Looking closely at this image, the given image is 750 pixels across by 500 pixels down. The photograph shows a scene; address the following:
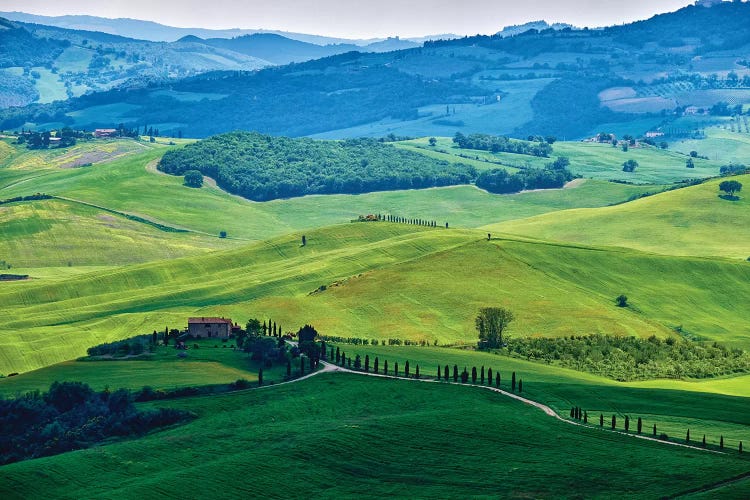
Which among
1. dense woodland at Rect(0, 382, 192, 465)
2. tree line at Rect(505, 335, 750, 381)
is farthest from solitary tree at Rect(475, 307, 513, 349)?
dense woodland at Rect(0, 382, 192, 465)

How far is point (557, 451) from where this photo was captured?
113m

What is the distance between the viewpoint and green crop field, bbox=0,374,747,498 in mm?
105375

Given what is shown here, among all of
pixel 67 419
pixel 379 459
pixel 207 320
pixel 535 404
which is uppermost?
pixel 207 320

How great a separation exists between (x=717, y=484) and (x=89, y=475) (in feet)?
171

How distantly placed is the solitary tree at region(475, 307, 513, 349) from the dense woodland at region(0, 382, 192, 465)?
6326cm

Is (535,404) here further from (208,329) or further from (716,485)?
(208,329)

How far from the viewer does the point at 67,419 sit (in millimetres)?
131625

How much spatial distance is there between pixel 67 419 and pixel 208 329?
165 feet

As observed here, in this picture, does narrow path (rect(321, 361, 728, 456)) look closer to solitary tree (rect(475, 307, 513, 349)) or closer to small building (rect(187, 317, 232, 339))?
small building (rect(187, 317, 232, 339))

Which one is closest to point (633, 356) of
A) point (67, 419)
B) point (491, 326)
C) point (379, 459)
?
point (491, 326)

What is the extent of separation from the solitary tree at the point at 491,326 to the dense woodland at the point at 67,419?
208 feet

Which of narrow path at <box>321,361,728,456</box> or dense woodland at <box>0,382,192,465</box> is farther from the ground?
narrow path at <box>321,361,728,456</box>

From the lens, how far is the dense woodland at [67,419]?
125m

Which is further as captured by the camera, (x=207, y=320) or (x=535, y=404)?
→ (x=207, y=320)
